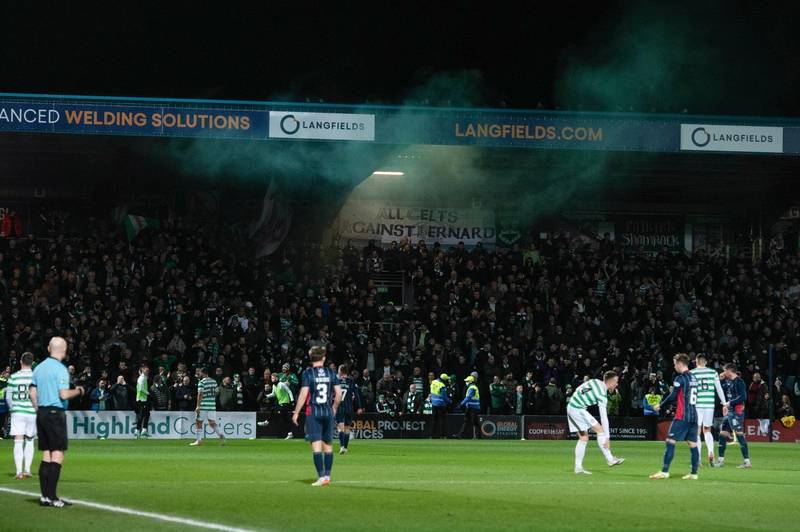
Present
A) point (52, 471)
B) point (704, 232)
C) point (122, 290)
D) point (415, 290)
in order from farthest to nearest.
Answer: point (704, 232), point (415, 290), point (122, 290), point (52, 471)

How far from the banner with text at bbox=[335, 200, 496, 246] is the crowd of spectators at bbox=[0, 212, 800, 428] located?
284 centimetres

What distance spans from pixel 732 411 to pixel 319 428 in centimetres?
1194

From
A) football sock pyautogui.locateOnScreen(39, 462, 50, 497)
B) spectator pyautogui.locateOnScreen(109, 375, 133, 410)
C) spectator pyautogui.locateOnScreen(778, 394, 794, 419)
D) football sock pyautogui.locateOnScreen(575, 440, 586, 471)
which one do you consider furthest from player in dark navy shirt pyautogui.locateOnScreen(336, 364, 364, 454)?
spectator pyautogui.locateOnScreen(778, 394, 794, 419)

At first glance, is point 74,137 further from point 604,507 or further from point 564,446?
point 604,507

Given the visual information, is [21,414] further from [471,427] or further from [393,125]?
[393,125]

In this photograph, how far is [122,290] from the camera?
4194 centimetres

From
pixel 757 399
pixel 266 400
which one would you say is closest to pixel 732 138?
pixel 757 399

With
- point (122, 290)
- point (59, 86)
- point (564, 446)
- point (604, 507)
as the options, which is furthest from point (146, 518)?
point (59, 86)

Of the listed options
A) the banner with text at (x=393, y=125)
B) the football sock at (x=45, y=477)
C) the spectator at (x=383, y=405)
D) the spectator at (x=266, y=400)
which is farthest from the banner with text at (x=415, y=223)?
the football sock at (x=45, y=477)

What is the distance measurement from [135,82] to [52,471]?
114 ft

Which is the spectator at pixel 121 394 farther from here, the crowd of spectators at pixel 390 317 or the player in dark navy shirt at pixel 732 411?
the player in dark navy shirt at pixel 732 411

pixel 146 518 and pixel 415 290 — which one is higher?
pixel 415 290

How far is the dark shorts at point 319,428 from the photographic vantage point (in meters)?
18.3

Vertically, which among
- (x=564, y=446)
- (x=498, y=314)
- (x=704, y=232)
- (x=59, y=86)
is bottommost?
(x=564, y=446)
